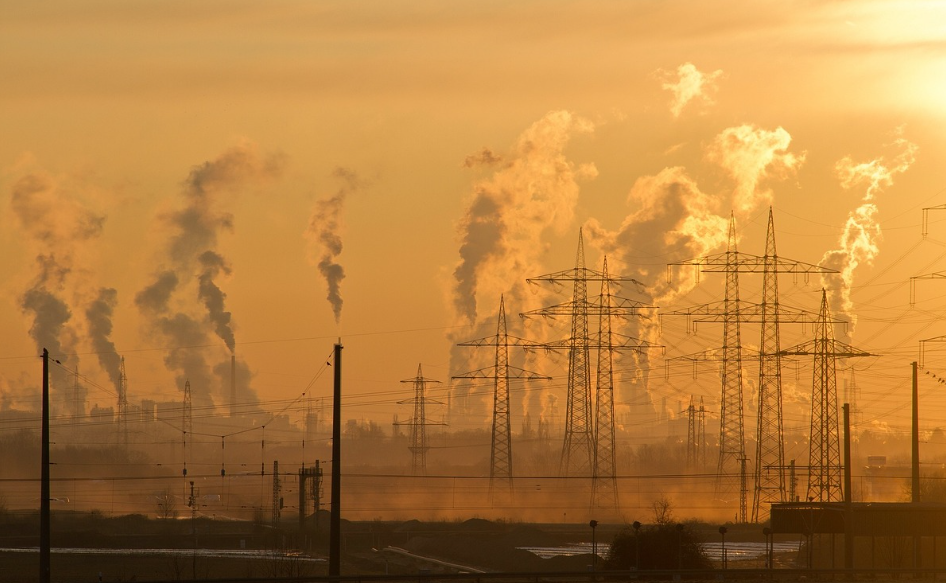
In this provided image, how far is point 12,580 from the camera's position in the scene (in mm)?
65250

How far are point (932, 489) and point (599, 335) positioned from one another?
42252 millimetres

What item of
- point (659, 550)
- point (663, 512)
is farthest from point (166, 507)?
point (659, 550)

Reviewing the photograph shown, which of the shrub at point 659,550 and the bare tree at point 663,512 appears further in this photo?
the bare tree at point 663,512

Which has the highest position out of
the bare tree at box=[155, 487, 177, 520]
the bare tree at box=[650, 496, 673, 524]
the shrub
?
the shrub

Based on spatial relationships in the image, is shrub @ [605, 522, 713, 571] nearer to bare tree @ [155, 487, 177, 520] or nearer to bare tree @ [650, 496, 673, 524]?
bare tree @ [650, 496, 673, 524]

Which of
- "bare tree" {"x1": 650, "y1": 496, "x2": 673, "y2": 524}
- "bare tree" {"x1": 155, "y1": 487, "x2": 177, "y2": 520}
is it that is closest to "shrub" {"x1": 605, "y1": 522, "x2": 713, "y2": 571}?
"bare tree" {"x1": 650, "y1": 496, "x2": 673, "y2": 524}

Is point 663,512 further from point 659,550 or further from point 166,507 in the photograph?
point 166,507

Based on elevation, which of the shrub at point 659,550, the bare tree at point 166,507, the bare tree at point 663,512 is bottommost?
the bare tree at point 166,507

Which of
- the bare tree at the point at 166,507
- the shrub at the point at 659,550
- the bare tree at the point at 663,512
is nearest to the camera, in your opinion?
the shrub at the point at 659,550

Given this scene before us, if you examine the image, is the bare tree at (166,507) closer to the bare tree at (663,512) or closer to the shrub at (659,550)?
the bare tree at (663,512)

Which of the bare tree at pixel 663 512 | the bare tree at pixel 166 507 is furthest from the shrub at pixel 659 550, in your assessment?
the bare tree at pixel 166 507

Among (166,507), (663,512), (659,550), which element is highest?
(659,550)

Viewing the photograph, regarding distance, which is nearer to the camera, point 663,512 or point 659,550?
point 659,550

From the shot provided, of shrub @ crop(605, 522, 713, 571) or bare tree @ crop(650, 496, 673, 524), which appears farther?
bare tree @ crop(650, 496, 673, 524)
